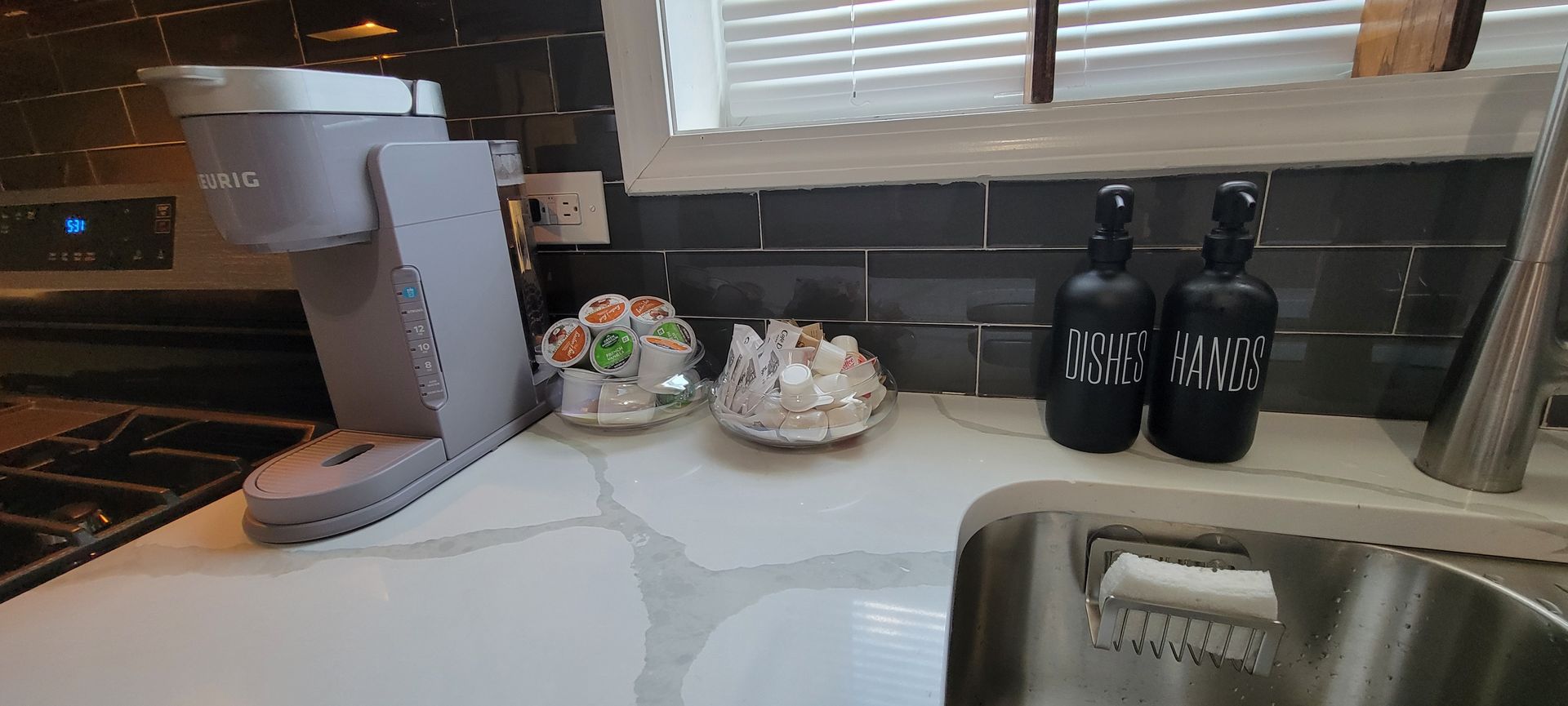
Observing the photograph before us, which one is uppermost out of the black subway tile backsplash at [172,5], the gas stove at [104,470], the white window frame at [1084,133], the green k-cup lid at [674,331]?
the black subway tile backsplash at [172,5]

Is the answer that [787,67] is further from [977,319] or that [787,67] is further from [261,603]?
[261,603]

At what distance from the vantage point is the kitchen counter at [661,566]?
1.44 ft

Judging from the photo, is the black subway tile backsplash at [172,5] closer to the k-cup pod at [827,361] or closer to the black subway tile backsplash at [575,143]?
the black subway tile backsplash at [575,143]

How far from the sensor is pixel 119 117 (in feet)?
3.59

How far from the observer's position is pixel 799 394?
706 millimetres

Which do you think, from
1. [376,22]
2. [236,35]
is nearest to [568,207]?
[376,22]

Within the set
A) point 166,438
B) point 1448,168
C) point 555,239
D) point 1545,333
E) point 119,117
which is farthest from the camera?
point 119,117

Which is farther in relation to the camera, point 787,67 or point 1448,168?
point 787,67

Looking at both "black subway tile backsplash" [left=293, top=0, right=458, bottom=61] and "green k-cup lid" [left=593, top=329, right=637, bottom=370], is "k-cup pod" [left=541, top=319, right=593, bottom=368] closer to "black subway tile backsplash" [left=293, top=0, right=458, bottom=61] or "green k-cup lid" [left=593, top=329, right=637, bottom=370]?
"green k-cup lid" [left=593, top=329, right=637, bottom=370]

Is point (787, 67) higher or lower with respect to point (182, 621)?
higher

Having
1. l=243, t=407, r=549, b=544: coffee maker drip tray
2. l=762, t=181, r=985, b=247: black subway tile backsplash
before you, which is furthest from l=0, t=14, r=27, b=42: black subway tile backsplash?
l=762, t=181, r=985, b=247: black subway tile backsplash

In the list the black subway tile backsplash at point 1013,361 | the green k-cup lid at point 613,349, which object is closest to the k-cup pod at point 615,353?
the green k-cup lid at point 613,349

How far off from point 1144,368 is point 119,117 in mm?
1586

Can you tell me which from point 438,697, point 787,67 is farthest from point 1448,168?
point 438,697
